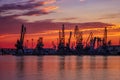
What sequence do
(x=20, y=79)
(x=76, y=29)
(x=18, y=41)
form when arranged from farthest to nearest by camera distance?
(x=76, y=29)
(x=18, y=41)
(x=20, y=79)

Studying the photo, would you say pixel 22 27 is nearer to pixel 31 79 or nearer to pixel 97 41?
pixel 97 41

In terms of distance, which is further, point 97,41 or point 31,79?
point 97,41

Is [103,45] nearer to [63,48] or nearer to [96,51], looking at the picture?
[96,51]

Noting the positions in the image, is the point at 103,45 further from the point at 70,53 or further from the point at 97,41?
the point at 70,53

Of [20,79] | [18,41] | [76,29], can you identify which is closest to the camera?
[20,79]

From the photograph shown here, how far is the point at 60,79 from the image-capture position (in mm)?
32156

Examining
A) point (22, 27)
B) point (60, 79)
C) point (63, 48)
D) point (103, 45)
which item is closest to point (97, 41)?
point (103, 45)

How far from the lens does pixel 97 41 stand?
189m

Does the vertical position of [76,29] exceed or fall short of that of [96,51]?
it exceeds it

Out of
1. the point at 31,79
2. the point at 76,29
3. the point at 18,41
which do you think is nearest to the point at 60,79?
the point at 31,79

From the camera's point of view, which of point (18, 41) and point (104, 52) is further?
point (104, 52)

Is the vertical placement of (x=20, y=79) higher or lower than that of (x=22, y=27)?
lower

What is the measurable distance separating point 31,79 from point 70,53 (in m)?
162

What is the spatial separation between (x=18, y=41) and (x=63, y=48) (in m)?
24.4
